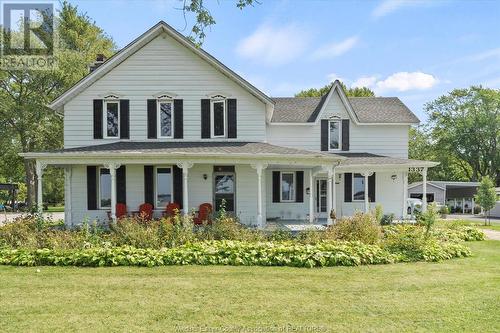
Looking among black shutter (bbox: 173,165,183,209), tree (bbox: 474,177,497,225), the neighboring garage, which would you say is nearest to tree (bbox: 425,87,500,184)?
the neighboring garage

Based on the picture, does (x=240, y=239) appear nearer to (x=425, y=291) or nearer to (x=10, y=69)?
(x=425, y=291)

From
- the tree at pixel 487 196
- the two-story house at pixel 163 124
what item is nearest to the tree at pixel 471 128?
the tree at pixel 487 196

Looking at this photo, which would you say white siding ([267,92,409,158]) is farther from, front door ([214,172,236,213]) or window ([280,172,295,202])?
front door ([214,172,236,213])

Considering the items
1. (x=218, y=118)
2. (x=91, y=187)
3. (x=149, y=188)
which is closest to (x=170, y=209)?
(x=149, y=188)

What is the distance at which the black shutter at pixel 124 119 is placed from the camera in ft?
56.1

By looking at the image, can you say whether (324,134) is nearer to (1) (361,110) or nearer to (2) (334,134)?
(2) (334,134)

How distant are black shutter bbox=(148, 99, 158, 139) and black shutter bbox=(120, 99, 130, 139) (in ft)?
3.07

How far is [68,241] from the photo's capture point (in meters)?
11.1

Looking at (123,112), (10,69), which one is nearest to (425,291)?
(123,112)

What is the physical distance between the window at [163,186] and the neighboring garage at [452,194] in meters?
32.7

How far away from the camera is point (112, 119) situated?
17.3 meters

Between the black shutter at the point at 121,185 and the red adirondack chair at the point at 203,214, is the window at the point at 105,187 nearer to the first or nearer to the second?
the black shutter at the point at 121,185

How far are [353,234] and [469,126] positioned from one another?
4960 centimetres

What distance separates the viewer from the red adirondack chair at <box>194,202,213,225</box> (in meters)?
15.9
